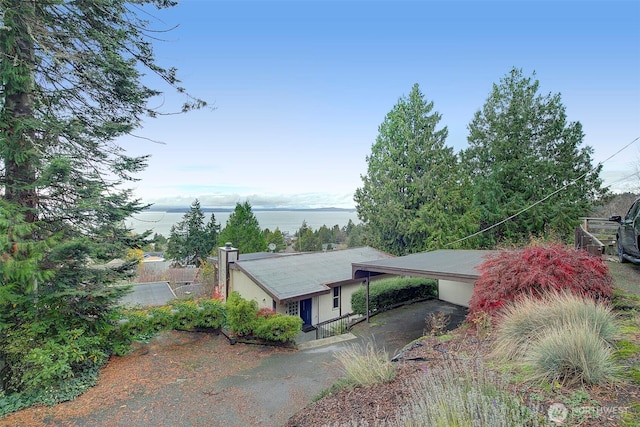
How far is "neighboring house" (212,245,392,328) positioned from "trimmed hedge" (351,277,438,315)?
1280 millimetres

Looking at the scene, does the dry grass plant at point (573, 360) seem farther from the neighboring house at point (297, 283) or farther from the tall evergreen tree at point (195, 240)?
the tall evergreen tree at point (195, 240)

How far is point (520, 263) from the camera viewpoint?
21.9 feet

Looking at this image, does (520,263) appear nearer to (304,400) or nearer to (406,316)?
(304,400)

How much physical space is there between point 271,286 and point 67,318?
7743mm

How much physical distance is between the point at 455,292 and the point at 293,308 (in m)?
8.46

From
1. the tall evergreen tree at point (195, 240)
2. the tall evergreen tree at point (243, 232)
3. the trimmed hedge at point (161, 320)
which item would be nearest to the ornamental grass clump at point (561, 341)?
the trimmed hedge at point (161, 320)

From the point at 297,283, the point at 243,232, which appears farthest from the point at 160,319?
the point at 243,232

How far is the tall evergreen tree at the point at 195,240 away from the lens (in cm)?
4909

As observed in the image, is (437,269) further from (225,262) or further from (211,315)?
(225,262)

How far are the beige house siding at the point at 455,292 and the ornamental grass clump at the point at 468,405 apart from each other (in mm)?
12738

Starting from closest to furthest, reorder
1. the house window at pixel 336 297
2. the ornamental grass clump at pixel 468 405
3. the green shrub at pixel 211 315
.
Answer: the ornamental grass clump at pixel 468 405
the green shrub at pixel 211 315
the house window at pixel 336 297
